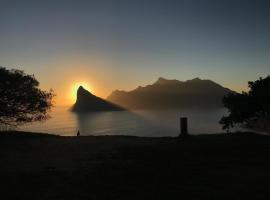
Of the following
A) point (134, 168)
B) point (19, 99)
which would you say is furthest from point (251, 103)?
point (19, 99)

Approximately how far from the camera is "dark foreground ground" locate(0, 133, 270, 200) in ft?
43.5

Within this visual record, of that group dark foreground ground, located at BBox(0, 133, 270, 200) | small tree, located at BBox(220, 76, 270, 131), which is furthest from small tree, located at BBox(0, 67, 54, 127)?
small tree, located at BBox(220, 76, 270, 131)

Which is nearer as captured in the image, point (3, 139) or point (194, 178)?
point (194, 178)

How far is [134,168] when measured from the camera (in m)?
17.4

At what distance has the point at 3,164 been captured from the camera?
18312 millimetres

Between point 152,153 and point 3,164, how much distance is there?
8910mm

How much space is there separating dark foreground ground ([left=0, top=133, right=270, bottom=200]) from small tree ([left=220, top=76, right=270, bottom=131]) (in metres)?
2.52

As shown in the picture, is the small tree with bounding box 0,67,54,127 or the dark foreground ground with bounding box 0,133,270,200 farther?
the small tree with bounding box 0,67,54,127

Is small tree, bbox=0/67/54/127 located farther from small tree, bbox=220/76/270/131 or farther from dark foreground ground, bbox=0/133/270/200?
small tree, bbox=220/76/270/131

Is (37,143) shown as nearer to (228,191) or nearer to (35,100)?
(35,100)

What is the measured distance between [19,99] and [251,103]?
805 inches

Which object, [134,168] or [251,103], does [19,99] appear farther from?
[251,103]

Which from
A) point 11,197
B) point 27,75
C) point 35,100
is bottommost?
point 11,197

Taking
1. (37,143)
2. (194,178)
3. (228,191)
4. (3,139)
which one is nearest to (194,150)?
(194,178)
